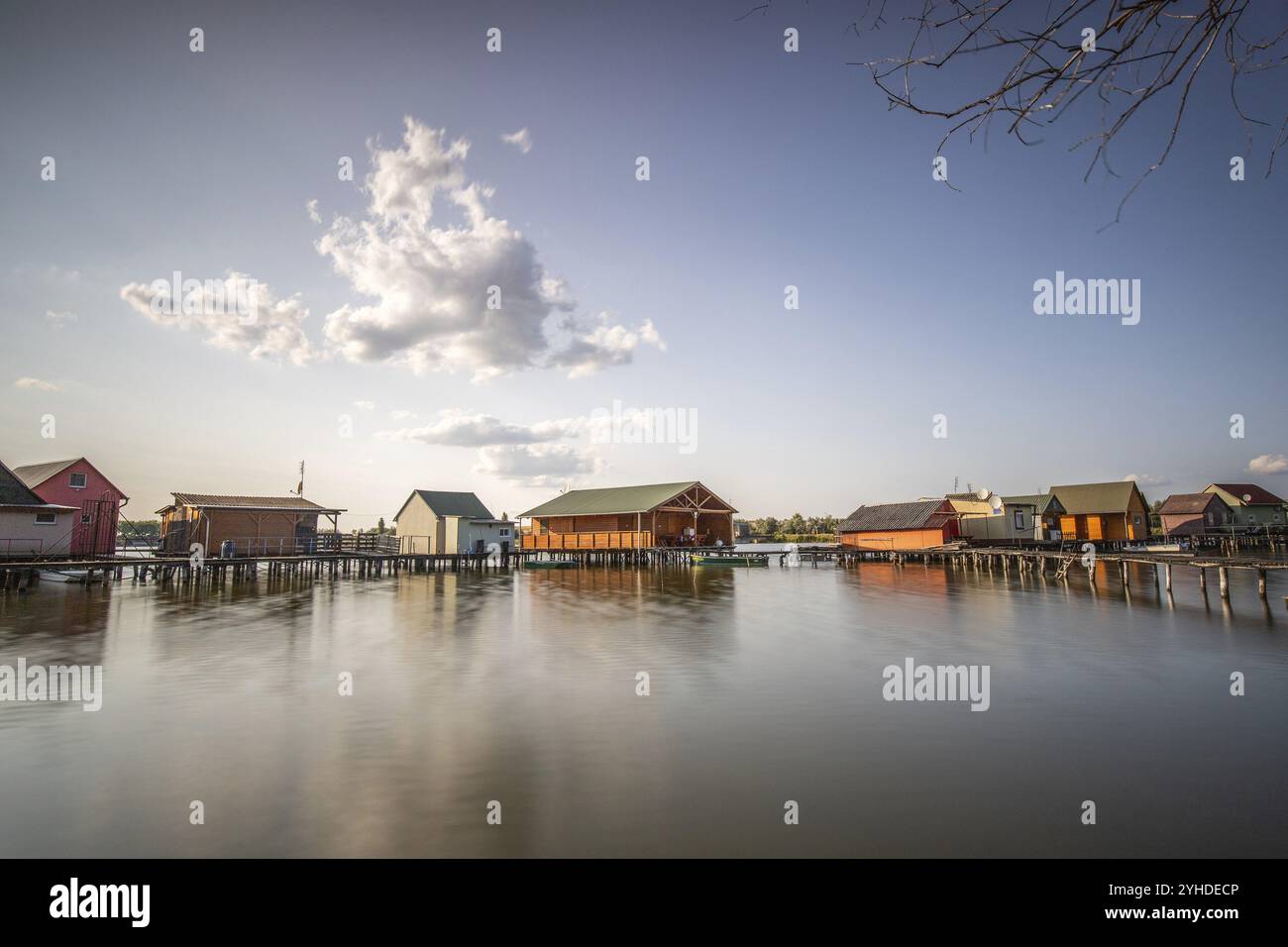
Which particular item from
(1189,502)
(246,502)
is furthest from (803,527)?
(246,502)

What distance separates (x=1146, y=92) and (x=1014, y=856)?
617cm

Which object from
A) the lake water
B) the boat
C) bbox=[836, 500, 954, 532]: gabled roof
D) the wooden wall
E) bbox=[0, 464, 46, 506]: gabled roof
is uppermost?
bbox=[0, 464, 46, 506]: gabled roof

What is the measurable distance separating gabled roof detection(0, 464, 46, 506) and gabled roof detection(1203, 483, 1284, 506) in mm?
108597

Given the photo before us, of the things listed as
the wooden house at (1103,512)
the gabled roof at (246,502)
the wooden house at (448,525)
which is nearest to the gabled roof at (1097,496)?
the wooden house at (1103,512)

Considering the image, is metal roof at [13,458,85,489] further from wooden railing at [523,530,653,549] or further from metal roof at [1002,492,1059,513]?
metal roof at [1002,492,1059,513]

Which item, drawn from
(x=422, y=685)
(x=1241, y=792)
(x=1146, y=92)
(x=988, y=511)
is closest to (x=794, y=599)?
(x=422, y=685)

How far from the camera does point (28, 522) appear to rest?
32781 millimetres

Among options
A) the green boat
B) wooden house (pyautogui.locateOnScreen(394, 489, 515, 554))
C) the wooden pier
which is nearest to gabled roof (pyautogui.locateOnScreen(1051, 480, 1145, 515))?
the wooden pier

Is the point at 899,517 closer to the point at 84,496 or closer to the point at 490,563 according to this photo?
the point at 490,563

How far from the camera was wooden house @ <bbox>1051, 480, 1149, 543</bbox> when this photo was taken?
5709 centimetres

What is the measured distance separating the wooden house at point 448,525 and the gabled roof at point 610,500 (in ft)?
10.7

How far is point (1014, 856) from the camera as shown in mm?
5797
